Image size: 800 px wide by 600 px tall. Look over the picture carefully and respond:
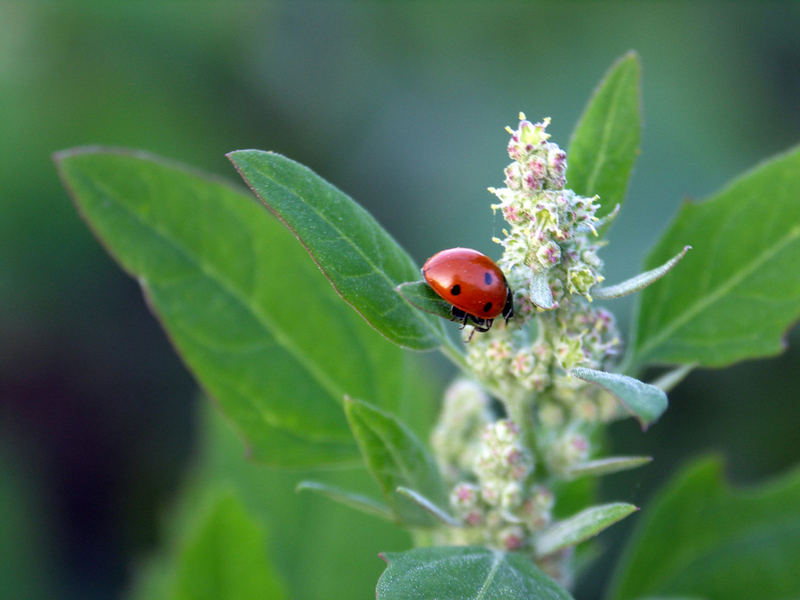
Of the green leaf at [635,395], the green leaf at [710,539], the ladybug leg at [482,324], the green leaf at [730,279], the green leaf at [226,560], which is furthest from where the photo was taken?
the green leaf at [710,539]

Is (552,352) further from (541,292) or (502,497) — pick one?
(502,497)

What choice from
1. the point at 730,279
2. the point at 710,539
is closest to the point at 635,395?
the point at 730,279

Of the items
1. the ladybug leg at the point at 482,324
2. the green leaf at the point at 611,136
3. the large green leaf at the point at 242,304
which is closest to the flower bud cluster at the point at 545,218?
the ladybug leg at the point at 482,324

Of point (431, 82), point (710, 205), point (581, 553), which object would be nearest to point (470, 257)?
point (710, 205)

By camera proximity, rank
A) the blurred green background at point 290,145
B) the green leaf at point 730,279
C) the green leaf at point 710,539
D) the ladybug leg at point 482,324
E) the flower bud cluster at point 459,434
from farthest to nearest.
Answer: the blurred green background at point 290,145
the green leaf at point 710,539
the flower bud cluster at point 459,434
the green leaf at point 730,279
the ladybug leg at point 482,324

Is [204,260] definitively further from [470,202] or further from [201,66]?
[201,66]

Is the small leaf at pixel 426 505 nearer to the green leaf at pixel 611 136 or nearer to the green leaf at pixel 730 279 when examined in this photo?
the green leaf at pixel 730 279
